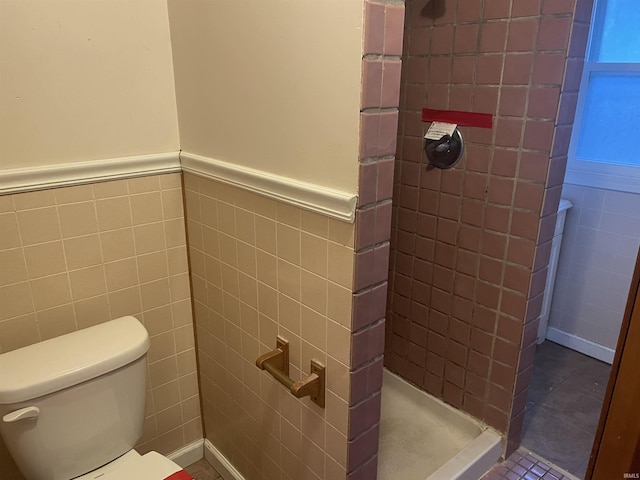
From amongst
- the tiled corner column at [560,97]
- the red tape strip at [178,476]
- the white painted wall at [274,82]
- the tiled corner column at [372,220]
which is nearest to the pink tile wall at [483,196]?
the tiled corner column at [560,97]

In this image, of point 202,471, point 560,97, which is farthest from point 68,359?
point 560,97

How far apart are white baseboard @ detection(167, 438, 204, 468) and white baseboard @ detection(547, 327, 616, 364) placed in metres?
1.90

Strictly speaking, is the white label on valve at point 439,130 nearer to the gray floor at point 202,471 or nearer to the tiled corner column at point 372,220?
the tiled corner column at point 372,220

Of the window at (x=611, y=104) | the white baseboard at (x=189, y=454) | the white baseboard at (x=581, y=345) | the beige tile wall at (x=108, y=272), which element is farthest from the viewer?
the white baseboard at (x=581, y=345)

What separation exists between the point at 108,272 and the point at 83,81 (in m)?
0.58

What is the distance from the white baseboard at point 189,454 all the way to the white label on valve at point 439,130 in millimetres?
1485

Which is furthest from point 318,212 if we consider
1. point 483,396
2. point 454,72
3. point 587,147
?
point 587,147

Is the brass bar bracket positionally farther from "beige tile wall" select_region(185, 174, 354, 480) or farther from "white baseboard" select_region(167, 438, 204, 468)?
"white baseboard" select_region(167, 438, 204, 468)

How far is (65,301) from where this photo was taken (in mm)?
1471

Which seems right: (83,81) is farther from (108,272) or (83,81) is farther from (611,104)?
(611,104)

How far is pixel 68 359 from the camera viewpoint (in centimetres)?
128

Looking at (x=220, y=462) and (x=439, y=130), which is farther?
(x=220, y=462)

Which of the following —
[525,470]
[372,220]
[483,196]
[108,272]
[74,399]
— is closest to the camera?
[372,220]

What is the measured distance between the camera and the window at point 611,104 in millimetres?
2164
